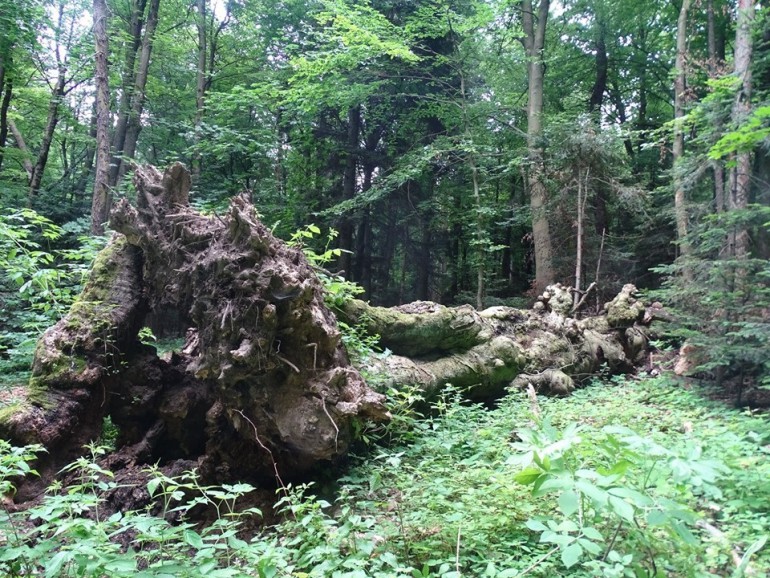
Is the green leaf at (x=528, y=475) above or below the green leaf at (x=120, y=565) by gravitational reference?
above

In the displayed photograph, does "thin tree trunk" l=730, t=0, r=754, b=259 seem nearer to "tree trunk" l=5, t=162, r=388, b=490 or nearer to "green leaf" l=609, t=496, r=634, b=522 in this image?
"tree trunk" l=5, t=162, r=388, b=490

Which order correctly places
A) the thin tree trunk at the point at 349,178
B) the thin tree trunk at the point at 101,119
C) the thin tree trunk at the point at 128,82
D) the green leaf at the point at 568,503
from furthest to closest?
the thin tree trunk at the point at 349,178 → the thin tree trunk at the point at 128,82 → the thin tree trunk at the point at 101,119 → the green leaf at the point at 568,503

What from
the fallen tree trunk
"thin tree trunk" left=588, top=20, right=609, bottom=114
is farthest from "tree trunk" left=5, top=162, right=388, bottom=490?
"thin tree trunk" left=588, top=20, right=609, bottom=114

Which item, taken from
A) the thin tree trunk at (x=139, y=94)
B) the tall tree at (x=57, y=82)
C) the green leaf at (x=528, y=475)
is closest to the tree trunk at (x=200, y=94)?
the thin tree trunk at (x=139, y=94)

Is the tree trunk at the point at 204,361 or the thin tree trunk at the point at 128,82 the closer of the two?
the tree trunk at the point at 204,361

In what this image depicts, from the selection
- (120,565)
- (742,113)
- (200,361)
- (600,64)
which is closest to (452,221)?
(600,64)

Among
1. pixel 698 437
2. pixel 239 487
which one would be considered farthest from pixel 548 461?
pixel 698 437

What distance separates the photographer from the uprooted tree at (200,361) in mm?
3580

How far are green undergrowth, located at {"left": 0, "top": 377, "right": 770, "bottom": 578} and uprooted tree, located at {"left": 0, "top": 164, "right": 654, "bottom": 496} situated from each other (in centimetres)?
46

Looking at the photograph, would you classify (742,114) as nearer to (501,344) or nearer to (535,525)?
(501,344)

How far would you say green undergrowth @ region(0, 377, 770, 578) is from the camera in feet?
5.57

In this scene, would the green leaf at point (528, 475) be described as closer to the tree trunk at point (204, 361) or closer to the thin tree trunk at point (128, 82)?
the tree trunk at point (204, 361)

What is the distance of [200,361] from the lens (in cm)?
394

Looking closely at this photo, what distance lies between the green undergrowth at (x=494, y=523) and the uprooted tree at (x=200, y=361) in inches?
18.0
